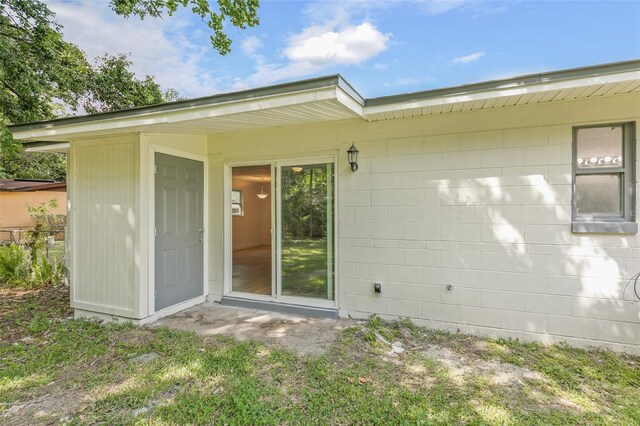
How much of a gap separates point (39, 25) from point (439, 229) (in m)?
9.06

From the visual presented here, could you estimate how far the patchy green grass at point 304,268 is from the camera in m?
4.19

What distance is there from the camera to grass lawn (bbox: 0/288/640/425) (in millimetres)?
2129

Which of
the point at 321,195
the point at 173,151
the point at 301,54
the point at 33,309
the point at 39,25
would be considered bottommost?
the point at 33,309

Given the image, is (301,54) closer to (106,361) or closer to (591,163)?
(591,163)

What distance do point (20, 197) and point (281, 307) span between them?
15.4m

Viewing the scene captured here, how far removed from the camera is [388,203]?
3.78 m

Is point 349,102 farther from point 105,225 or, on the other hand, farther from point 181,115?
point 105,225

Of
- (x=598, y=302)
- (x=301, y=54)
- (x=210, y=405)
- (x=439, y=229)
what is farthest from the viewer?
(x=301, y=54)

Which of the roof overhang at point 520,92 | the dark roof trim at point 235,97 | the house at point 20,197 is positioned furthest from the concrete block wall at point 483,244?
the house at point 20,197

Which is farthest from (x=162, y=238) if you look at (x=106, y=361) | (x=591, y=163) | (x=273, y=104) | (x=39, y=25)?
(x=39, y=25)

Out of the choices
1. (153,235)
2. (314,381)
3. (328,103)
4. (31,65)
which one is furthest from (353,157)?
(31,65)

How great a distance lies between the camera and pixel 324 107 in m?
3.03

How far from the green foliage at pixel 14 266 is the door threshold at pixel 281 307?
445 cm

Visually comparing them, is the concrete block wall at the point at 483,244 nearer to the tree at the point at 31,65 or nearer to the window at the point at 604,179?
the window at the point at 604,179
